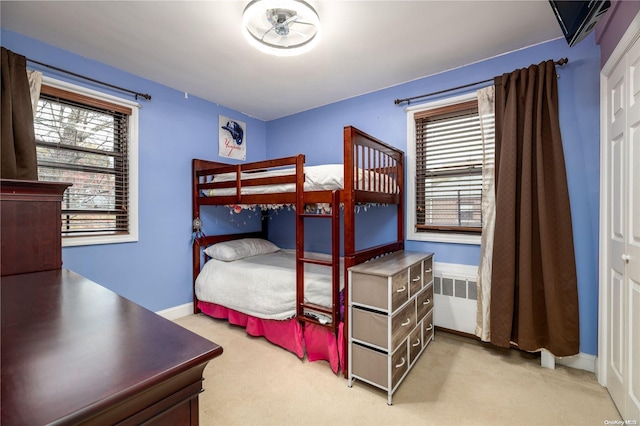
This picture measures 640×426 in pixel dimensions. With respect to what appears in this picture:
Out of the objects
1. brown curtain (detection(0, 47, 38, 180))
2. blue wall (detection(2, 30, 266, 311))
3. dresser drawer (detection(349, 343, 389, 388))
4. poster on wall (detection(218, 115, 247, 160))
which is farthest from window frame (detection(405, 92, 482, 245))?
brown curtain (detection(0, 47, 38, 180))

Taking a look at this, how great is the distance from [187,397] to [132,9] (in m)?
2.29

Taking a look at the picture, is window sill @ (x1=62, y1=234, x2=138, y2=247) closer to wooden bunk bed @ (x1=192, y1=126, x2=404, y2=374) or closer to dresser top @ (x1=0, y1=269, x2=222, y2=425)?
wooden bunk bed @ (x1=192, y1=126, x2=404, y2=374)

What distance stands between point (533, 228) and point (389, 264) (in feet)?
3.72

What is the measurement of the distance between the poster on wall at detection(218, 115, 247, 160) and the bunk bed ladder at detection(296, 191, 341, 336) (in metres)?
1.75

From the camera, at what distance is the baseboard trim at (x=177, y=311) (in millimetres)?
2925

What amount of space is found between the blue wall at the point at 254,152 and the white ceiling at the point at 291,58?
11 cm

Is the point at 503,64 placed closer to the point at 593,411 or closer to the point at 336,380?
the point at 593,411

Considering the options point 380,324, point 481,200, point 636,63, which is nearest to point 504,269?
point 481,200

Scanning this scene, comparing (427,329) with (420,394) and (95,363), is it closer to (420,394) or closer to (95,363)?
(420,394)

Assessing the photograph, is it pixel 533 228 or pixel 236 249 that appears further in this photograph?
pixel 236 249

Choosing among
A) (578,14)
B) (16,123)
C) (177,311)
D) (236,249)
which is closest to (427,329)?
(236,249)

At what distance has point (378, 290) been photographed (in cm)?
178

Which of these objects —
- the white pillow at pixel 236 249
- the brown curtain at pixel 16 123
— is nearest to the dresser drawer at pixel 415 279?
the white pillow at pixel 236 249

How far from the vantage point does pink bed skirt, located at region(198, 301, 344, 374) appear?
80.7 inches
